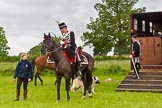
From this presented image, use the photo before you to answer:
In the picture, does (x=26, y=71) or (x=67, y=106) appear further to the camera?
(x=26, y=71)

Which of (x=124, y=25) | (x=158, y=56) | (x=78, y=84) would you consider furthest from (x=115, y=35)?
(x=78, y=84)

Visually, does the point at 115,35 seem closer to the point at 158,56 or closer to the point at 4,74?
the point at 4,74

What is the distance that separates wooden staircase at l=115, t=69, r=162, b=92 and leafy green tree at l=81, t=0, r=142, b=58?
32645 millimetres

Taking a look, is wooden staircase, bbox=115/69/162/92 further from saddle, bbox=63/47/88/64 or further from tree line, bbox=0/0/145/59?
tree line, bbox=0/0/145/59

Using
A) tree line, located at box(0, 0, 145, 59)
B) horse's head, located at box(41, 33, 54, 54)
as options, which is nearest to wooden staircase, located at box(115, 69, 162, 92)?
horse's head, located at box(41, 33, 54, 54)

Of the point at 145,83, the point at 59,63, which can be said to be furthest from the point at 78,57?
the point at 145,83

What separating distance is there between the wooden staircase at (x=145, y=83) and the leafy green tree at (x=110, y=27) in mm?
32645

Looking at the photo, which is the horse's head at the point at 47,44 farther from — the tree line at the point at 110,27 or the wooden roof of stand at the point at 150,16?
the tree line at the point at 110,27

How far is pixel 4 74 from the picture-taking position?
32.8 metres

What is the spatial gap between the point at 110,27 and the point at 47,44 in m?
40.2

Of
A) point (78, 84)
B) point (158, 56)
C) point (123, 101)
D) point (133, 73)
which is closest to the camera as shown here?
point (123, 101)

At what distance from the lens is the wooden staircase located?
16.4 metres

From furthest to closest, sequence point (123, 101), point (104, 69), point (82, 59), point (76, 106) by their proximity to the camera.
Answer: point (104, 69), point (82, 59), point (123, 101), point (76, 106)

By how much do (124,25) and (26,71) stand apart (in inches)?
1597
